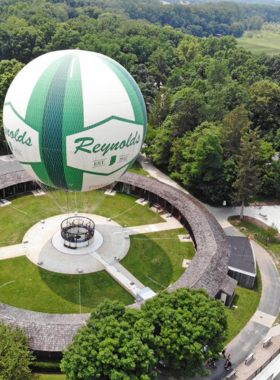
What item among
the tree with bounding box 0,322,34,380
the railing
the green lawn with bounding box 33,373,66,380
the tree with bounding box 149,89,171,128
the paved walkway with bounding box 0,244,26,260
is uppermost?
the tree with bounding box 149,89,171,128

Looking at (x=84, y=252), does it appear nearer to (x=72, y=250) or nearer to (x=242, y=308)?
(x=72, y=250)

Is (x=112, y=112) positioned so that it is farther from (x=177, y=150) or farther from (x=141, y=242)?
(x=177, y=150)

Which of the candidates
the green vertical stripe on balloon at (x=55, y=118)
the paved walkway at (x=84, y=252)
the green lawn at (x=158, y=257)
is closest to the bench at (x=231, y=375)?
the green lawn at (x=158, y=257)

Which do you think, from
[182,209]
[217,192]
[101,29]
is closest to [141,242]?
[182,209]

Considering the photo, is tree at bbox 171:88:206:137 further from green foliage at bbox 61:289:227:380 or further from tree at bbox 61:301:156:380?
tree at bbox 61:301:156:380

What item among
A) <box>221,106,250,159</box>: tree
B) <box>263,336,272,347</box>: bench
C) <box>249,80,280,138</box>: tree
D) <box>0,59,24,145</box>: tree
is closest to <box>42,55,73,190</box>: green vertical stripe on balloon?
<box>263,336,272,347</box>: bench
